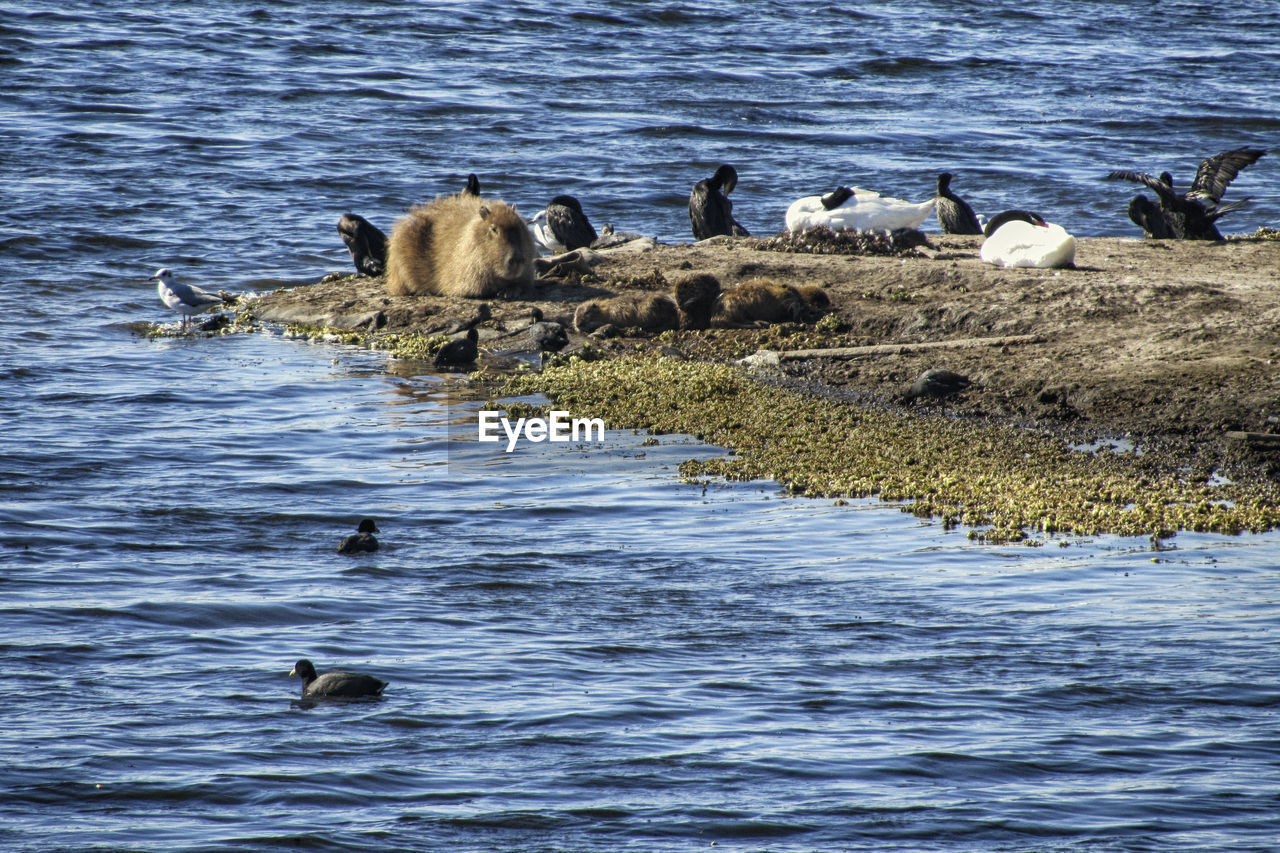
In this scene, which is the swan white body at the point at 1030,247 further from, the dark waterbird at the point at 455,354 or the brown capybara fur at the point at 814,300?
the dark waterbird at the point at 455,354

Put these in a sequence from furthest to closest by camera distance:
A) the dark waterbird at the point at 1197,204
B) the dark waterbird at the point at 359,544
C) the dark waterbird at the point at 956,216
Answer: the dark waterbird at the point at 956,216 → the dark waterbird at the point at 1197,204 → the dark waterbird at the point at 359,544

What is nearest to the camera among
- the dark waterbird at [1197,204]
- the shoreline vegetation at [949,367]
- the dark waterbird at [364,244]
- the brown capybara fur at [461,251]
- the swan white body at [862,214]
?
the shoreline vegetation at [949,367]

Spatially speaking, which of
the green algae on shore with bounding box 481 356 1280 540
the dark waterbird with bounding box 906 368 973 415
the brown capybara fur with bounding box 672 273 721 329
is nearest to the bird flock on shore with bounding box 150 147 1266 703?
the dark waterbird with bounding box 906 368 973 415

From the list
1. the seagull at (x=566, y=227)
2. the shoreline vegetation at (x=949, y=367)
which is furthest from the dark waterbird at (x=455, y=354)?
the seagull at (x=566, y=227)

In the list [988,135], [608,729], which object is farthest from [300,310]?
[988,135]

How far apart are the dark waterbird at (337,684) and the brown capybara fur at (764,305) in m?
7.18

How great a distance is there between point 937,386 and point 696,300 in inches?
113

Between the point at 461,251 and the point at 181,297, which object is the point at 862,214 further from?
the point at 181,297

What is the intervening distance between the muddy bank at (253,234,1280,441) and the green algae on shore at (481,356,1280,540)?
63cm

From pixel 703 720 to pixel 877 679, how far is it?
860 mm

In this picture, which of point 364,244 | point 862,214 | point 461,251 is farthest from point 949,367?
point 364,244

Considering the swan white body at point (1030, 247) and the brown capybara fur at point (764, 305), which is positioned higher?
the swan white body at point (1030, 247)

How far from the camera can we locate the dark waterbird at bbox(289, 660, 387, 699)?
19.7 feet

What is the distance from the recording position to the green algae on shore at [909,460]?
27.0 feet
